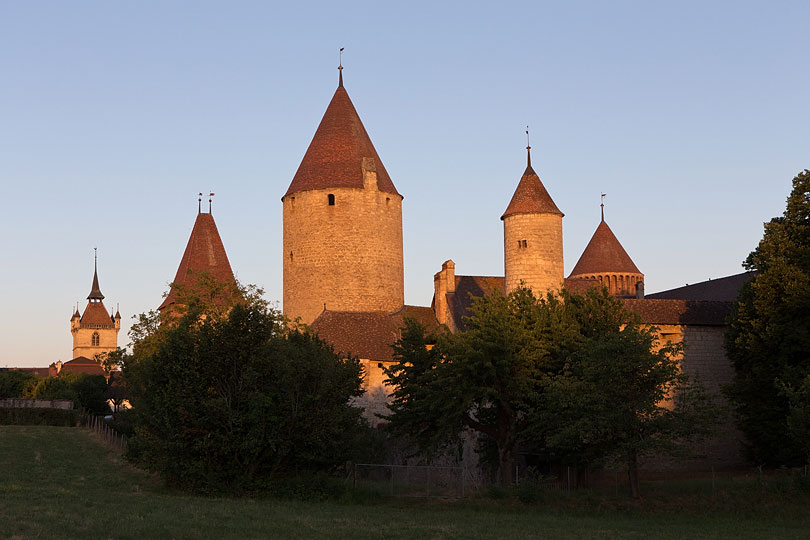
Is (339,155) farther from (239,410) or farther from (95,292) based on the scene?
(95,292)

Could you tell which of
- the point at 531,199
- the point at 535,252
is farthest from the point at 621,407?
the point at 531,199

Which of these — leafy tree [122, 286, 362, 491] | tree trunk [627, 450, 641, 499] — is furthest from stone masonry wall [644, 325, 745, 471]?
leafy tree [122, 286, 362, 491]

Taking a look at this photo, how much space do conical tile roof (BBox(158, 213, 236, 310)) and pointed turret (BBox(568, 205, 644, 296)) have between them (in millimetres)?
25235

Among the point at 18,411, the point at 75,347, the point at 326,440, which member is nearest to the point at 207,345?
the point at 326,440

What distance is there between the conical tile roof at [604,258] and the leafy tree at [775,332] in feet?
120

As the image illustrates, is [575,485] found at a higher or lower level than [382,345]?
lower

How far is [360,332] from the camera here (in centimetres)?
4491

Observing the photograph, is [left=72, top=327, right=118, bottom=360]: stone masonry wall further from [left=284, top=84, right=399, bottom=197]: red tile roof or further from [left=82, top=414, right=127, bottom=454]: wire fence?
[left=284, top=84, right=399, bottom=197]: red tile roof

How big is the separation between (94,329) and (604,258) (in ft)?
354

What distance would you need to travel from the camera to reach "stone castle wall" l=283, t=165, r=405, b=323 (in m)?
50.9

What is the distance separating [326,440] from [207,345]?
4.30m

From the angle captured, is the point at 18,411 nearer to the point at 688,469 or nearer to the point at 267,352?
the point at 267,352

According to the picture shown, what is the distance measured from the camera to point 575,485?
30.5 metres

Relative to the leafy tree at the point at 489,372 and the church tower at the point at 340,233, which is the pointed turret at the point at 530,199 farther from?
the church tower at the point at 340,233
